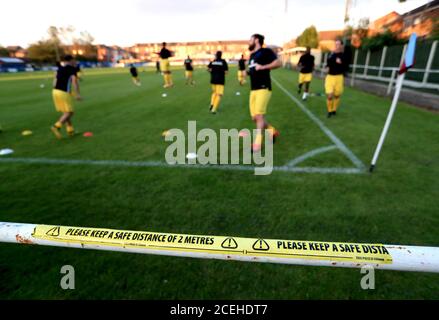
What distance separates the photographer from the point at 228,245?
1458mm

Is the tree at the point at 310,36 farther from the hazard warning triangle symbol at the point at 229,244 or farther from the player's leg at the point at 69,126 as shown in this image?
the hazard warning triangle symbol at the point at 229,244

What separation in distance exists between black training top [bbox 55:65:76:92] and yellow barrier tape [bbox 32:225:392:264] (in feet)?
20.7

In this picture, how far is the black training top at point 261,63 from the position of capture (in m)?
5.05

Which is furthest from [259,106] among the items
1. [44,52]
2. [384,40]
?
[44,52]

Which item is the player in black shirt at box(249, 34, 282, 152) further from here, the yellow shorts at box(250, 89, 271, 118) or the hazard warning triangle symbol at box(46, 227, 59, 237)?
the hazard warning triangle symbol at box(46, 227, 59, 237)

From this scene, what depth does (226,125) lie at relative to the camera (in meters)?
7.73

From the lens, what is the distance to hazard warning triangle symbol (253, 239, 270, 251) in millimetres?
1435

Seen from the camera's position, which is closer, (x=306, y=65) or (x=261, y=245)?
(x=261, y=245)

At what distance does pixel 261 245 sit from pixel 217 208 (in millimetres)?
1828

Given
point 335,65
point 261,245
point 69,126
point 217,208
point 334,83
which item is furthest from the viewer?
point 334,83

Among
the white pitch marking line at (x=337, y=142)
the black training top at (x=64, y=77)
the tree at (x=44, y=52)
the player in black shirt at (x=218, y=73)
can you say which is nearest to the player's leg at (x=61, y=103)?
the black training top at (x=64, y=77)

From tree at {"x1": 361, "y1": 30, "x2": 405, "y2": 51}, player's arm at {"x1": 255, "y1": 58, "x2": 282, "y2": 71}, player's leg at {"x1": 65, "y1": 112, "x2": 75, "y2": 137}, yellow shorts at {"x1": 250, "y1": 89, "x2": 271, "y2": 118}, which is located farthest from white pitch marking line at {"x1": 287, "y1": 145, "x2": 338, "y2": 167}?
tree at {"x1": 361, "y1": 30, "x2": 405, "y2": 51}

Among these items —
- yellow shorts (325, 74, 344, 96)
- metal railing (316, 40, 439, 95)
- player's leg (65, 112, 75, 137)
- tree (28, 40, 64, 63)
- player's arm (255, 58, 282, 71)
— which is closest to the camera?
player's arm (255, 58, 282, 71)

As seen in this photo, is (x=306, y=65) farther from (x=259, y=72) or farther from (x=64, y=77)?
(x=64, y=77)
